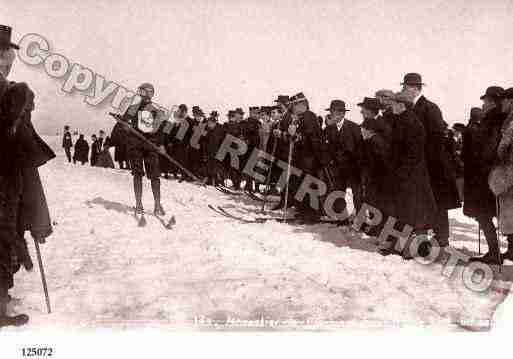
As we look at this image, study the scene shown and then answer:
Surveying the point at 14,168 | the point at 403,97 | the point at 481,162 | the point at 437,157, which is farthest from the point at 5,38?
the point at 481,162

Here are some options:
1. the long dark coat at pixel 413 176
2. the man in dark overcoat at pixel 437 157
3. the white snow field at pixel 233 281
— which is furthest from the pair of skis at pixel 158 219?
the man in dark overcoat at pixel 437 157

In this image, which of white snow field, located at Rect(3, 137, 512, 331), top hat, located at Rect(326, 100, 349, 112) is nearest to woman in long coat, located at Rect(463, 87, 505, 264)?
white snow field, located at Rect(3, 137, 512, 331)

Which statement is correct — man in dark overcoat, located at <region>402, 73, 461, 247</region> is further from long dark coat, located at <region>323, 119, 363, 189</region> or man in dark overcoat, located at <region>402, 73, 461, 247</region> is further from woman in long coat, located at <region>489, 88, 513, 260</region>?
long dark coat, located at <region>323, 119, 363, 189</region>

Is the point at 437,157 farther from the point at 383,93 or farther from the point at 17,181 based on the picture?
the point at 17,181

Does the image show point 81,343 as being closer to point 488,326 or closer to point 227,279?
point 227,279

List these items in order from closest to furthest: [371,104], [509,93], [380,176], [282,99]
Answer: [509,93] < [380,176] < [371,104] < [282,99]

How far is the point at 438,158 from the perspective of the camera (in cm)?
536

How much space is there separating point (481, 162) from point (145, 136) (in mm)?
4391

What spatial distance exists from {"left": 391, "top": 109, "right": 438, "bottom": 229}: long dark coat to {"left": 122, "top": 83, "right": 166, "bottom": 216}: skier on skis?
340 centimetres

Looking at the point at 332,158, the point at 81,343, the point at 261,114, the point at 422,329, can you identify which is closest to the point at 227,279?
the point at 81,343

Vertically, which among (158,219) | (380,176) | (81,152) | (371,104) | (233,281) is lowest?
(233,281)

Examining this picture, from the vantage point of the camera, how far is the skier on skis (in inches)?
269

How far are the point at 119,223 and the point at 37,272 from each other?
2.18 metres

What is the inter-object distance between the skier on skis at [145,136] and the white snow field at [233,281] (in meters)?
0.66
